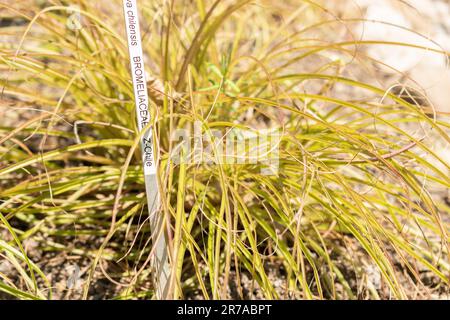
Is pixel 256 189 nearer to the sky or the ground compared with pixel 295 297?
nearer to the sky

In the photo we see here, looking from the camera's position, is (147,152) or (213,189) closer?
(147,152)

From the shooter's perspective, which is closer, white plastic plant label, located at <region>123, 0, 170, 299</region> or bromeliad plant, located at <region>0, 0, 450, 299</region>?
white plastic plant label, located at <region>123, 0, 170, 299</region>

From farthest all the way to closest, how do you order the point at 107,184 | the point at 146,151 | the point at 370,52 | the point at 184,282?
the point at 370,52, the point at 107,184, the point at 184,282, the point at 146,151

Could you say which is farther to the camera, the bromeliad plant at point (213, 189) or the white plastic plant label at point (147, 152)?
the bromeliad plant at point (213, 189)

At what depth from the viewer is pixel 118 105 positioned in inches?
59.9

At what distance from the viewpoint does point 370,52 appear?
89.4 inches

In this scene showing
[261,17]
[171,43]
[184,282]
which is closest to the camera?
[184,282]
